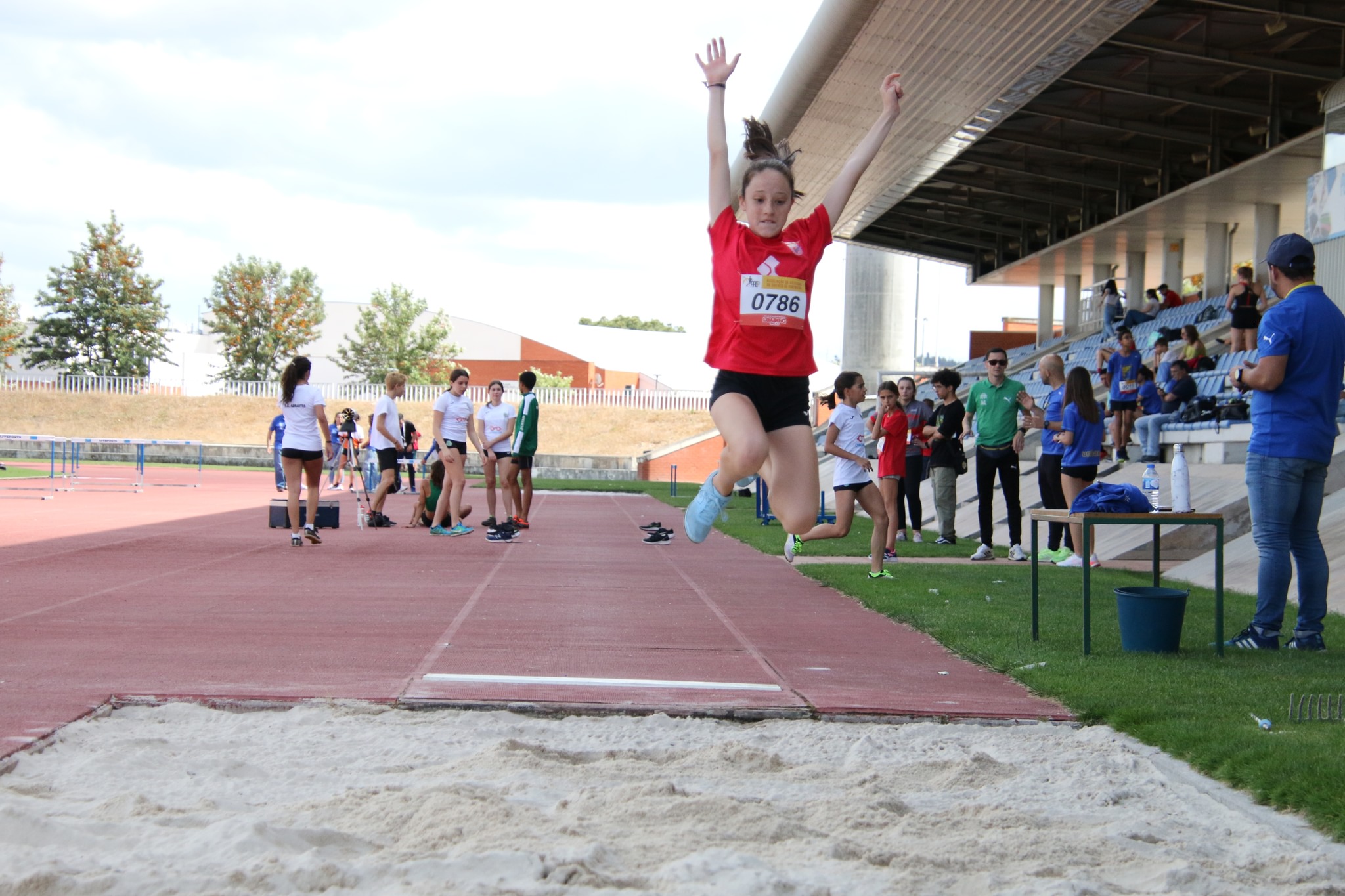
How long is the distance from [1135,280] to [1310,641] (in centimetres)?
3292

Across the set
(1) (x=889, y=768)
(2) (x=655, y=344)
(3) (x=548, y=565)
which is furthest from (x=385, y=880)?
(2) (x=655, y=344)

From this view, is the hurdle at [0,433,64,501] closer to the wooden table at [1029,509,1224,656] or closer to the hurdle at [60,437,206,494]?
the hurdle at [60,437,206,494]

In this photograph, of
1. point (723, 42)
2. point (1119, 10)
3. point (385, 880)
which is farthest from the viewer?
point (1119, 10)

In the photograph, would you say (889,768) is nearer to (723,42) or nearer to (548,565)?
(723,42)

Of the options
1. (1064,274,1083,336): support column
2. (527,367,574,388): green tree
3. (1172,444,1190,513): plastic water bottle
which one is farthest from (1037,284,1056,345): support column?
(1172,444,1190,513): plastic water bottle

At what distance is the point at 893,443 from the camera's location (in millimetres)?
11656

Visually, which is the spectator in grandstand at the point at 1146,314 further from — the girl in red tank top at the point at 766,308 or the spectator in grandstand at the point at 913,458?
the girl in red tank top at the point at 766,308

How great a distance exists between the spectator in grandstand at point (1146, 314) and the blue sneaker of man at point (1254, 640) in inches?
938

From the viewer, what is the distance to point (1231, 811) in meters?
3.54

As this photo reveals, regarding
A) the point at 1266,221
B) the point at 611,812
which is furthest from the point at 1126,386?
the point at 1266,221

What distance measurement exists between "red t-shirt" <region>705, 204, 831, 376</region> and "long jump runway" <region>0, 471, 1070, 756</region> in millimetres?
1524

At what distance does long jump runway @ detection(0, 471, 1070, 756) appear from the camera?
4.96 meters

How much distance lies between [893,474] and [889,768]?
7905 mm

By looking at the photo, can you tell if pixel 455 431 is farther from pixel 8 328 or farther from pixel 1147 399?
pixel 8 328
